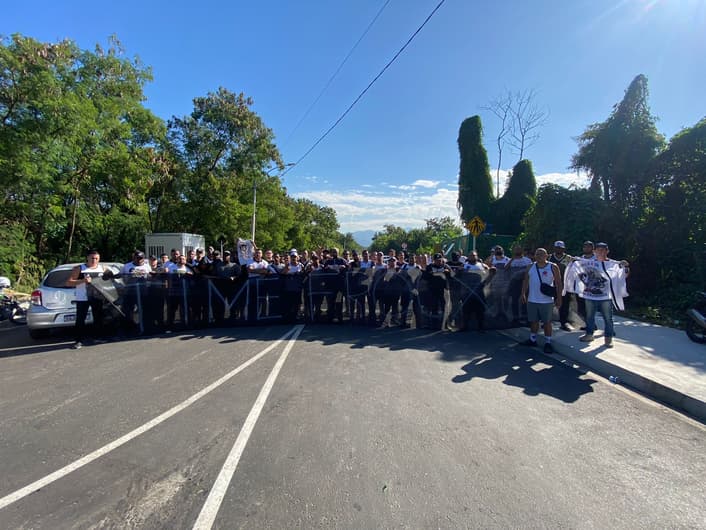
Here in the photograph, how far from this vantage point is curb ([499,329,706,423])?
4.18 metres

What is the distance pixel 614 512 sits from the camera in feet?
8.17

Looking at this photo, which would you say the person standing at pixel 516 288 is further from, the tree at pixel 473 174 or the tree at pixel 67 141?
the tree at pixel 473 174

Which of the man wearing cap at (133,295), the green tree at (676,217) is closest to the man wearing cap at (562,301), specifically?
the green tree at (676,217)

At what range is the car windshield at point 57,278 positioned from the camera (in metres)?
7.62

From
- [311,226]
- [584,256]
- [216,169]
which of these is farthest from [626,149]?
[311,226]

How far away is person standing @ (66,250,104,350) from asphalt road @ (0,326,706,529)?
59.5 inches

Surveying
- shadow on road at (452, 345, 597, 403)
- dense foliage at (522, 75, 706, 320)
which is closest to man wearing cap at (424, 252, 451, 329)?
shadow on road at (452, 345, 597, 403)

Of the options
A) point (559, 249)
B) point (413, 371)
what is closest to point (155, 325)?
point (413, 371)

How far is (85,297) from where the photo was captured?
7.39 metres

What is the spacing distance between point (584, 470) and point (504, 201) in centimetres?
3039

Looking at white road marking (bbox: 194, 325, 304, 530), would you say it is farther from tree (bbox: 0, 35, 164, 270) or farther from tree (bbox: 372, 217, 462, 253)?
tree (bbox: 372, 217, 462, 253)

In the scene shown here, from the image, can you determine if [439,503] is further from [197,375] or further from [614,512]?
[197,375]

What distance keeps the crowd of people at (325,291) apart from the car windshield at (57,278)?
425 millimetres

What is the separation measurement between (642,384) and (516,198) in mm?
27060
